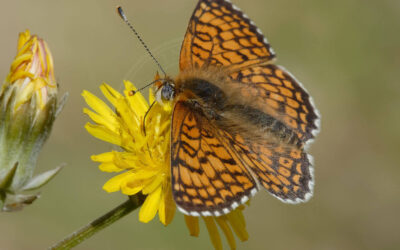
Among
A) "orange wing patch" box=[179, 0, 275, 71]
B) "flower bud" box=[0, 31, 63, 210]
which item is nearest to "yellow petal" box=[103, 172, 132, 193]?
"flower bud" box=[0, 31, 63, 210]

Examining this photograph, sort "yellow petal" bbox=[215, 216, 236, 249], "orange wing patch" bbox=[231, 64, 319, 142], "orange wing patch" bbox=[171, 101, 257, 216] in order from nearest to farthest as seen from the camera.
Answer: "orange wing patch" bbox=[171, 101, 257, 216], "yellow petal" bbox=[215, 216, 236, 249], "orange wing patch" bbox=[231, 64, 319, 142]

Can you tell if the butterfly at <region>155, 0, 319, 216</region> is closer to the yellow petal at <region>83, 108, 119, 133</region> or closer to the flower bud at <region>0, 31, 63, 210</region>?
the yellow petal at <region>83, 108, 119, 133</region>

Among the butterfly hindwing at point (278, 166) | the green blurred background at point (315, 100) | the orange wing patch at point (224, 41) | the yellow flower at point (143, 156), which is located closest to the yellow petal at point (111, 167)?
the yellow flower at point (143, 156)

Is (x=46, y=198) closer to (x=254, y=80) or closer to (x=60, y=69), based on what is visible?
(x=60, y=69)

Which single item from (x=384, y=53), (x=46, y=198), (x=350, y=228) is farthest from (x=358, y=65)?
(x=46, y=198)

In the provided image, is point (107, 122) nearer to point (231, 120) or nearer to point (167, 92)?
point (167, 92)

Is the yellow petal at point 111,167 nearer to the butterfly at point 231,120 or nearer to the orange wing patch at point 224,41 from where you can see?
the butterfly at point 231,120
